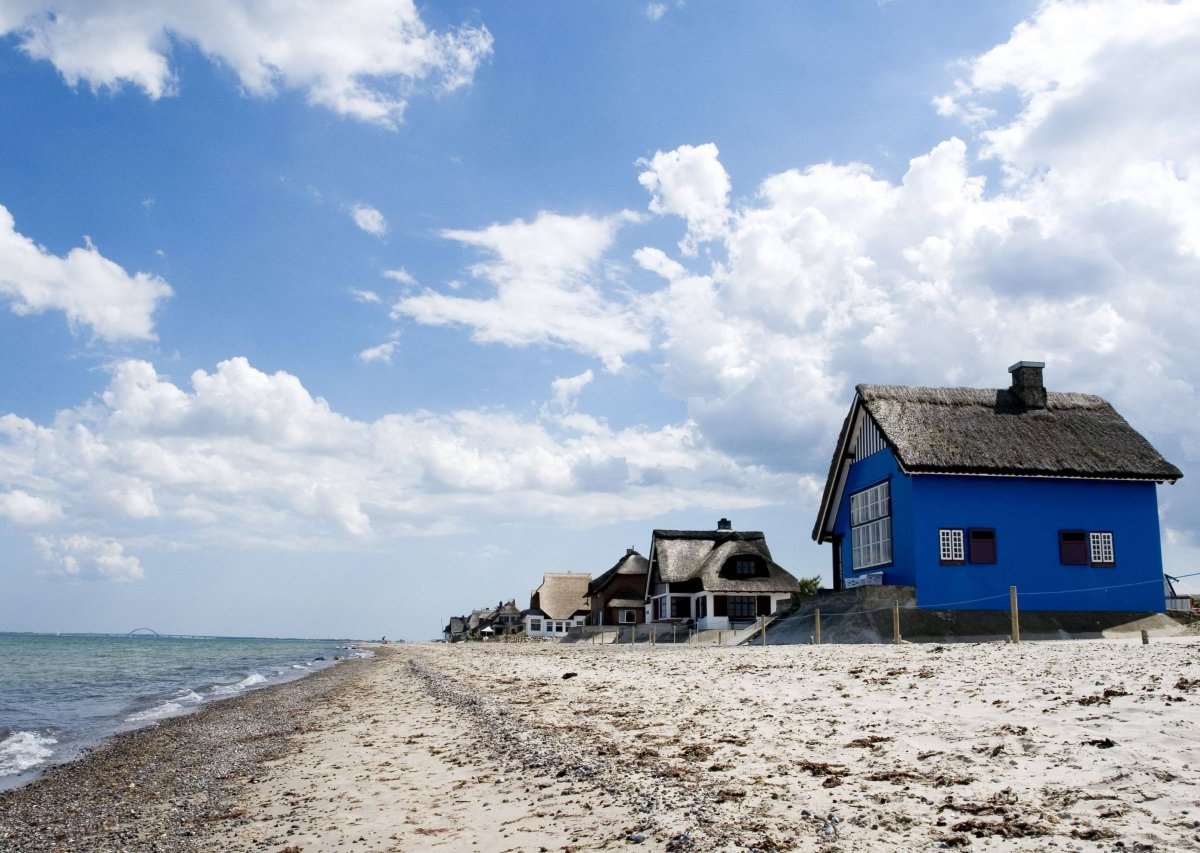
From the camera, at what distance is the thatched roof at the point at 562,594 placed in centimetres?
8481

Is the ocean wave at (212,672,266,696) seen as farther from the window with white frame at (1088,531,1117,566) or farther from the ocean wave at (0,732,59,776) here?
the window with white frame at (1088,531,1117,566)

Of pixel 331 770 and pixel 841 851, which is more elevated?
pixel 841 851

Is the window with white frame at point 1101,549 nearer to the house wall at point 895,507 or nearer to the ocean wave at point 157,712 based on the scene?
the house wall at point 895,507

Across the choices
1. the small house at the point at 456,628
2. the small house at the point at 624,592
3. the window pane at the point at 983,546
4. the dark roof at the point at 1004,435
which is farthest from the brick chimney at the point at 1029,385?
the small house at the point at 456,628

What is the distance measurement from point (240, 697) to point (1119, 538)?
26.8 m

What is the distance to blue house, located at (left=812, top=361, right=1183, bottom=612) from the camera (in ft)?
82.9

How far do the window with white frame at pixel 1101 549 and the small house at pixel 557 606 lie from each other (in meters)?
60.0

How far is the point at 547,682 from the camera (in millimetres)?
18578

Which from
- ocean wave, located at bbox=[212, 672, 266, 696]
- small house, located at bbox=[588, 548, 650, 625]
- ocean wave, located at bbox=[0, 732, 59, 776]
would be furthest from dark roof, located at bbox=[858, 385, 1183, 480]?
small house, located at bbox=[588, 548, 650, 625]

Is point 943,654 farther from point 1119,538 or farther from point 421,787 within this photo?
point 1119,538

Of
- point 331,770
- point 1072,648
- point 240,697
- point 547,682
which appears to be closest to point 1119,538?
point 1072,648

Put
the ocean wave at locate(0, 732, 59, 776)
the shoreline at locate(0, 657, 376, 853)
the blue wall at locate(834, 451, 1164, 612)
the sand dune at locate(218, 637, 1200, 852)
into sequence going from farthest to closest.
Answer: the blue wall at locate(834, 451, 1164, 612) → the ocean wave at locate(0, 732, 59, 776) → the shoreline at locate(0, 657, 376, 853) → the sand dune at locate(218, 637, 1200, 852)

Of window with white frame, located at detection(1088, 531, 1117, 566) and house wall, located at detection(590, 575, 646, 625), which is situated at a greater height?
window with white frame, located at detection(1088, 531, 1117, 566)

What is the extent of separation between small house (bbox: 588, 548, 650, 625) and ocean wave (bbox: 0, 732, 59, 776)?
1912 inches
